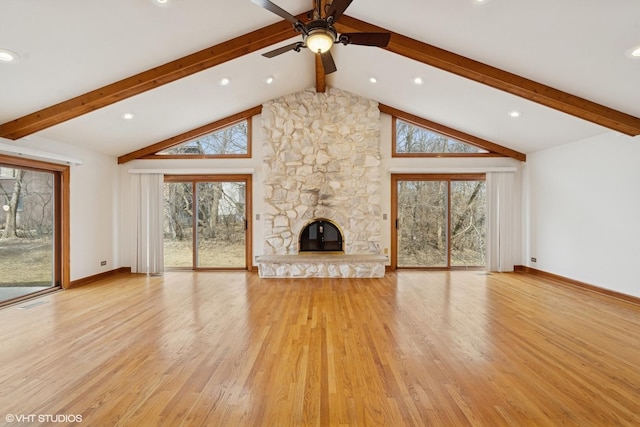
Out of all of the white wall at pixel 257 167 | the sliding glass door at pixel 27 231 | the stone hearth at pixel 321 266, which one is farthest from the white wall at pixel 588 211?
the sliding glass door at pixel 27 231

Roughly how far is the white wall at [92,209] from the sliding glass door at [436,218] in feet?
18.2

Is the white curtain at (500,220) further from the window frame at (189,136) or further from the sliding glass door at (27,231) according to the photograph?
the sliding glass door at (27,231)

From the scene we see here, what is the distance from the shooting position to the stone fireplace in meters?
5.97

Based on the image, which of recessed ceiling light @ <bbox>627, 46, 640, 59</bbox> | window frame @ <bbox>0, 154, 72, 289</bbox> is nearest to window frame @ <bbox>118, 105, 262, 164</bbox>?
window frame @ <bbox>0, 154, 72, 289</bbox>

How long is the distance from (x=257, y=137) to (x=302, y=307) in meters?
3.73

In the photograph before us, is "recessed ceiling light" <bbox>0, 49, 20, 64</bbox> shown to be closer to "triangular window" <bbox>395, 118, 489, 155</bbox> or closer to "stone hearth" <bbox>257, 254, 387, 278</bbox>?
"stone hearth" <bbox>257, 254, 387, 278</bbox>

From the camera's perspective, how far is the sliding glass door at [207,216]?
6.17 m

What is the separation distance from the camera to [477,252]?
6281mm

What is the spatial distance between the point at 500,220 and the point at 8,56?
24.1ft

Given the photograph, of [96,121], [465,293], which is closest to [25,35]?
[96,121]

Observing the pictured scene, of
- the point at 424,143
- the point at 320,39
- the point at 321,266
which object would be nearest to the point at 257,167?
the point at 321,266

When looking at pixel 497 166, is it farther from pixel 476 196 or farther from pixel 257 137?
pixel 257 137

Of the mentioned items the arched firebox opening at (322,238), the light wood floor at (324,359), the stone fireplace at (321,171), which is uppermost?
the stone fireplace at (321,171)

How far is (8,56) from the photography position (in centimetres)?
281
